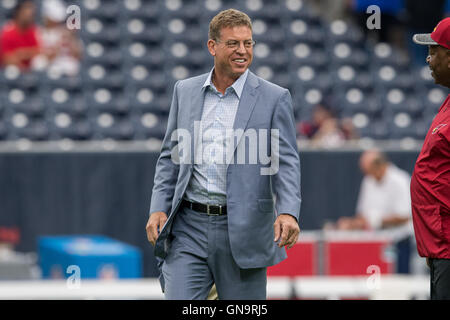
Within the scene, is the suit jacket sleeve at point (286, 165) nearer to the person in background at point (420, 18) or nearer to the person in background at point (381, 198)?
the person in background at point (381, 198)

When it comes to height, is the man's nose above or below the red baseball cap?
below

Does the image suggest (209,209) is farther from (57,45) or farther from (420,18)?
(420,18)

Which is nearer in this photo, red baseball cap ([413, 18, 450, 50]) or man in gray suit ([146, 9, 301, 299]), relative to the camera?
red baseball cap ([413, 18, 450, 50])

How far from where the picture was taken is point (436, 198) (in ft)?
13.5

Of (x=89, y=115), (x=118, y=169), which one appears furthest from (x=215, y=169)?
(x=89, y=115)

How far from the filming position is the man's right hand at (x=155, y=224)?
4414mm

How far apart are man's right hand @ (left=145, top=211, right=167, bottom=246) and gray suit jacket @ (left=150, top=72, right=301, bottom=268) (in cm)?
3

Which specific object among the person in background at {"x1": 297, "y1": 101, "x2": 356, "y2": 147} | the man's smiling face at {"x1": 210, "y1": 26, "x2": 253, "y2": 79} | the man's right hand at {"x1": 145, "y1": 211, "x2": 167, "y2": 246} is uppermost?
the man's smiling face at {"x1": 210, "y1": 26, "x2": 253, "y2": 79}

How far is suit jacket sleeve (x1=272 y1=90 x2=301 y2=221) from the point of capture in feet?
13.9

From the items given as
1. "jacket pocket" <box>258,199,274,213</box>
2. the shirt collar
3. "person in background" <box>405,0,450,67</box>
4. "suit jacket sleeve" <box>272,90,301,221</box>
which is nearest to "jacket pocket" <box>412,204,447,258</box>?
"suit jacket sleeve" <box>272,90,301,221</box>

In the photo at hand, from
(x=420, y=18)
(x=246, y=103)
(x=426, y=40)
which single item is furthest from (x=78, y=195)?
(x=420, y=18)

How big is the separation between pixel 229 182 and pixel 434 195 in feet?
2.96

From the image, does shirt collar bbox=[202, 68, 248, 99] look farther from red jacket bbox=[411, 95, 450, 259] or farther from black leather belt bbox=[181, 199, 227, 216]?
red jacket bbox=[411, 95, 450, 259]
